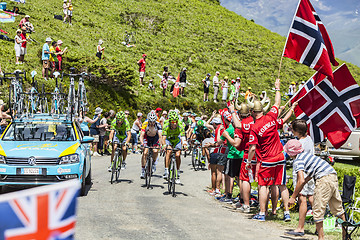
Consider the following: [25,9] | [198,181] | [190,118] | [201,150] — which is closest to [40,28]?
[25,9]

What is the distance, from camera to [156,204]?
422 inches

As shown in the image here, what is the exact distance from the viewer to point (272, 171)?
930 cm

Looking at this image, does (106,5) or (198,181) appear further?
(106,5)

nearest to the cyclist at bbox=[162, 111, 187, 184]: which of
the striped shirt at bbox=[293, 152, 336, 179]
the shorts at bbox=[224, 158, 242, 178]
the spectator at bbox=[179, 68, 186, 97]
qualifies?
the shorts at bbox=[224, 158, 242, 178]

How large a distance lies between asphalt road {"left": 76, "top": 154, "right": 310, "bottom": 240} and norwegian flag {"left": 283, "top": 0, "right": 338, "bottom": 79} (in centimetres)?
377

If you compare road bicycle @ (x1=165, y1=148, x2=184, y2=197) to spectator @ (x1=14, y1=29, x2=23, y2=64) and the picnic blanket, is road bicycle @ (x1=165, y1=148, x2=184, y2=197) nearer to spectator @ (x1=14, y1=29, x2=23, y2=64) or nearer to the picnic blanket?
spectator @ (x1=14, y1=29, x2=23, y2=64)

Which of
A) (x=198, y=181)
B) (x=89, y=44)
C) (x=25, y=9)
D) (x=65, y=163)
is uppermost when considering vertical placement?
(x=25, y=9)

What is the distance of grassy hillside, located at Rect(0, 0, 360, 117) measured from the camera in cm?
2827

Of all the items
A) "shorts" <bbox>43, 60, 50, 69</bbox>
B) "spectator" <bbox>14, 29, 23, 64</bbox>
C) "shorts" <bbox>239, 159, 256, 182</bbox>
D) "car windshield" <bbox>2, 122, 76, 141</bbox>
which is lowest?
"shorts" <bbox>239, 159, 256, 182</bbox>

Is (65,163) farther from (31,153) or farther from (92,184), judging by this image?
(92,184)

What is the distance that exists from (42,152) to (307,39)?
6509 millimetres

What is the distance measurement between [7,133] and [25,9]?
36025 millimetres

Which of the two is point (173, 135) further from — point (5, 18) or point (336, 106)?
point (5, 18)

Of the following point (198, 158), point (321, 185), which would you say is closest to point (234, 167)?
point (321, 185)
